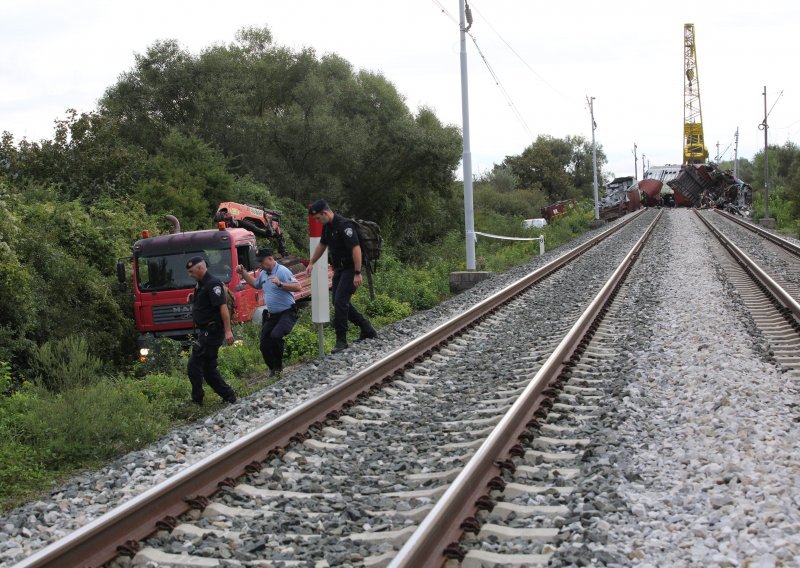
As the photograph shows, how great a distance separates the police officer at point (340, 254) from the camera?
35.3 ft

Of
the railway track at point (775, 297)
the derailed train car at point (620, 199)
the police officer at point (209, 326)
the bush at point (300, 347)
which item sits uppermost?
the derailed train car at point (620, 199)

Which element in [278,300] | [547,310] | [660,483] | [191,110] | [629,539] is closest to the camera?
[629,539]

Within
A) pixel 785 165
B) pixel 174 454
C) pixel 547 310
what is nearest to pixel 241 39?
pixel 547 310

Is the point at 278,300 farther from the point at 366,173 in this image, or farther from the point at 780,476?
the point at 366,173

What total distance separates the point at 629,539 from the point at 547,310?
31.7ft

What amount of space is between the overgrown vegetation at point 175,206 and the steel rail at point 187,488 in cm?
164

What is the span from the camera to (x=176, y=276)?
16781mm

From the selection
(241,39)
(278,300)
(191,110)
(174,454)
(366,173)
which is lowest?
→ (174,454)

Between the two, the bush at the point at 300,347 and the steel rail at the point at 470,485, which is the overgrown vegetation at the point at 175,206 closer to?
the bush at the point at 300,347

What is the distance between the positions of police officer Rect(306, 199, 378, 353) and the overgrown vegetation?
120 cm

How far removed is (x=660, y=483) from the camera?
541 centimetres

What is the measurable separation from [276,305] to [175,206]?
17.7 m

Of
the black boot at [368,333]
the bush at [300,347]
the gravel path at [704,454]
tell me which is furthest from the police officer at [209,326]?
the gravel path at [704,454]

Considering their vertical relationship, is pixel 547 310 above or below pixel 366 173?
below
